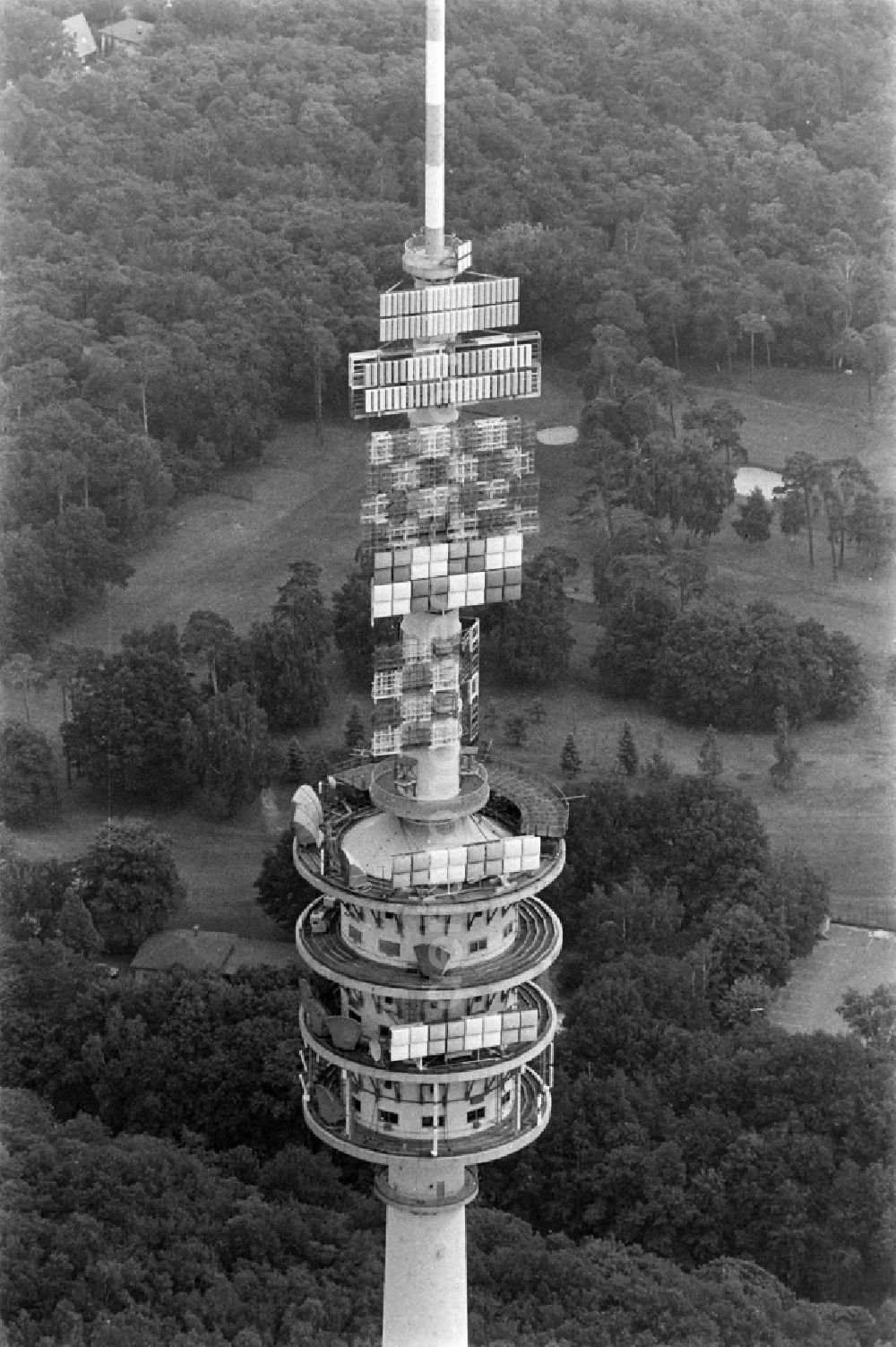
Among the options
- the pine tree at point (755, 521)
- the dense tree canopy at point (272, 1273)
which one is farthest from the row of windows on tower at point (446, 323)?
the pine tree at point (755, 521)

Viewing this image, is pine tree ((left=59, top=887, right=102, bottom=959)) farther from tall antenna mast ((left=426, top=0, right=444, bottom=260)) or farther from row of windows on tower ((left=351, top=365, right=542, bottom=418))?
tall antenna mast ((left=426, top=0, right=444, bottom=260))

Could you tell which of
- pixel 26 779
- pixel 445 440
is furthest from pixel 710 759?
pixel 445 440

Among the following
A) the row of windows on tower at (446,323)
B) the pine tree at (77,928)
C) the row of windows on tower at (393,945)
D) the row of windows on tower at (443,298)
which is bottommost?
the pine tree at (77,928)

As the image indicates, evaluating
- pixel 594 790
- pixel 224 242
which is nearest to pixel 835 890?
pixel 594 790

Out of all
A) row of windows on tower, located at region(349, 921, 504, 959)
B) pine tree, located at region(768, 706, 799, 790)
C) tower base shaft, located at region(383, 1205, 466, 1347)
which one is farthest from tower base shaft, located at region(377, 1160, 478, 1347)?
pine tree, located at region(768, 706, 799, 790)

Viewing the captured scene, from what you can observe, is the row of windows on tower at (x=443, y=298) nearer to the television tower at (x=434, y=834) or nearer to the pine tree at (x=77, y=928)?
the television tower at (x=434, y=834)

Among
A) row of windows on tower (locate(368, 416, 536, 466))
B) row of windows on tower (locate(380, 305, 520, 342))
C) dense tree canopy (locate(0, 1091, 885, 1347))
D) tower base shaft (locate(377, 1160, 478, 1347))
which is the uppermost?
row of windows on tower (locate(380, 305, 520, 342))

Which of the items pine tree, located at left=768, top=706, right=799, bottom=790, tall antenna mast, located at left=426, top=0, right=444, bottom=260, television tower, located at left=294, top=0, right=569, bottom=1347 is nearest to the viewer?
tall antenna mast, located at left=426, top=0, right=444, bottom=260
